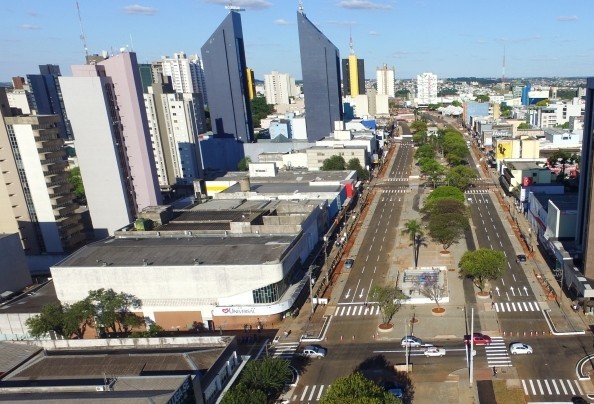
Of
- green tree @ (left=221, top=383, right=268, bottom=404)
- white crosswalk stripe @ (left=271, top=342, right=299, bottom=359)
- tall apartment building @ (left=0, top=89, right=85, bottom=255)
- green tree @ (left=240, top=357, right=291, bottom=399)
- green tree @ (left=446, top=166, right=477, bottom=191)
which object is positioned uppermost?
tall apartment building @ (left=0, top=89, right=85, bottom=255)

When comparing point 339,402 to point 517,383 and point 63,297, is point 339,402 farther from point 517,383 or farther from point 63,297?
point 63,297

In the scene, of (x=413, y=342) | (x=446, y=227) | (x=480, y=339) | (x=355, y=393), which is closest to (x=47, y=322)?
(x=355, y=393)

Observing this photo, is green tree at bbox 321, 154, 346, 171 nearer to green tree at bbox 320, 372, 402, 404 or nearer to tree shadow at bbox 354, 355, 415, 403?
tree shadow at bbox 354, 355, 415, 403

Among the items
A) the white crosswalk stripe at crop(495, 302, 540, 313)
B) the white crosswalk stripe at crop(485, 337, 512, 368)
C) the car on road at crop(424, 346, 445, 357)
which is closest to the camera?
the white crosswalk stripe at crop(485, 337, 512, 368)

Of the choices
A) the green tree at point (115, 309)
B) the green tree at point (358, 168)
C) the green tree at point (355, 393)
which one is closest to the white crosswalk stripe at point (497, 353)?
the green tree at point (355, 393)

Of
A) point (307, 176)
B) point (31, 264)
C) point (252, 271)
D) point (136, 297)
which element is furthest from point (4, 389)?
point (307, 176)

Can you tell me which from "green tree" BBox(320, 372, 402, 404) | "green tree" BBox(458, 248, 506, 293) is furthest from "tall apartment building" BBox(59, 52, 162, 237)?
"green tree" BBox(320, 372, 402, 404)

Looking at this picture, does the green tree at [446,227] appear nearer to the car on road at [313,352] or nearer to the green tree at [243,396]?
the car on road at [313,352]

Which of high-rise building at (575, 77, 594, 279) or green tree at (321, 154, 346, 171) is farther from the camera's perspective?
green tree at (321, 154, 346, 171)
